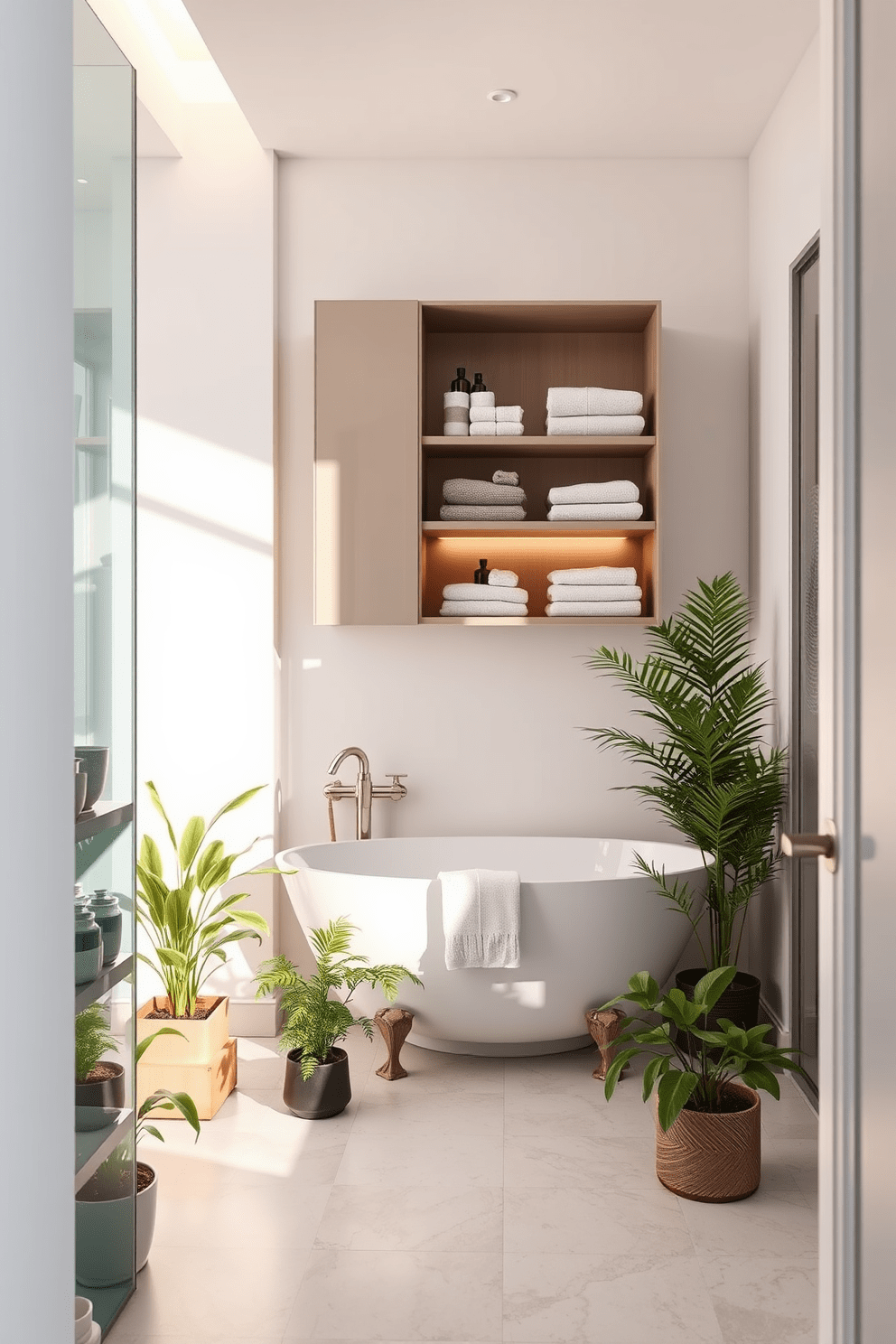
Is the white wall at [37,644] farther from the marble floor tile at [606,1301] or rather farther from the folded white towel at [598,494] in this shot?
the folded white towel at [598,494]

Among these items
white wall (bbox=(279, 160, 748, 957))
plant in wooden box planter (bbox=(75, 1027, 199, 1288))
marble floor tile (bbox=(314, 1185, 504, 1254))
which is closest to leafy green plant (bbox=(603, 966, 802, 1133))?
marble floor tile (bbox=(314, 1185, 504, 1254))

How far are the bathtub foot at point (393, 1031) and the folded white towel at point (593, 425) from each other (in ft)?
6.20

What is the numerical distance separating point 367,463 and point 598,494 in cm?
77

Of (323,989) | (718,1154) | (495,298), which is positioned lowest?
(718,1154)

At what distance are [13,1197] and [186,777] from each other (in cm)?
315

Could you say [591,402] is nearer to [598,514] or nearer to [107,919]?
[598,514]

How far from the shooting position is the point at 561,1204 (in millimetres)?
2465

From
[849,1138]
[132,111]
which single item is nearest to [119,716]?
[132,111]

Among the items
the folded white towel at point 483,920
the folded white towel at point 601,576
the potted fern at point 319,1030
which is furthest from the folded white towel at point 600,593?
the potted fern at point 319,1030

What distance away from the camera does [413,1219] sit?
2412 mm

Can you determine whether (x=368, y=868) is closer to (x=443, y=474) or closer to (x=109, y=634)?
(x=443, y=474)

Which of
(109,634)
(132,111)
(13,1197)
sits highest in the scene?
(132,111)

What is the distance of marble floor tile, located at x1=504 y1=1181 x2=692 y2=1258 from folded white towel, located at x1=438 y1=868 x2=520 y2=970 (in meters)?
0.65

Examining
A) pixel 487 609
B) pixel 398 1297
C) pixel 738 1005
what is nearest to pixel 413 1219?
pixel 398 1297
